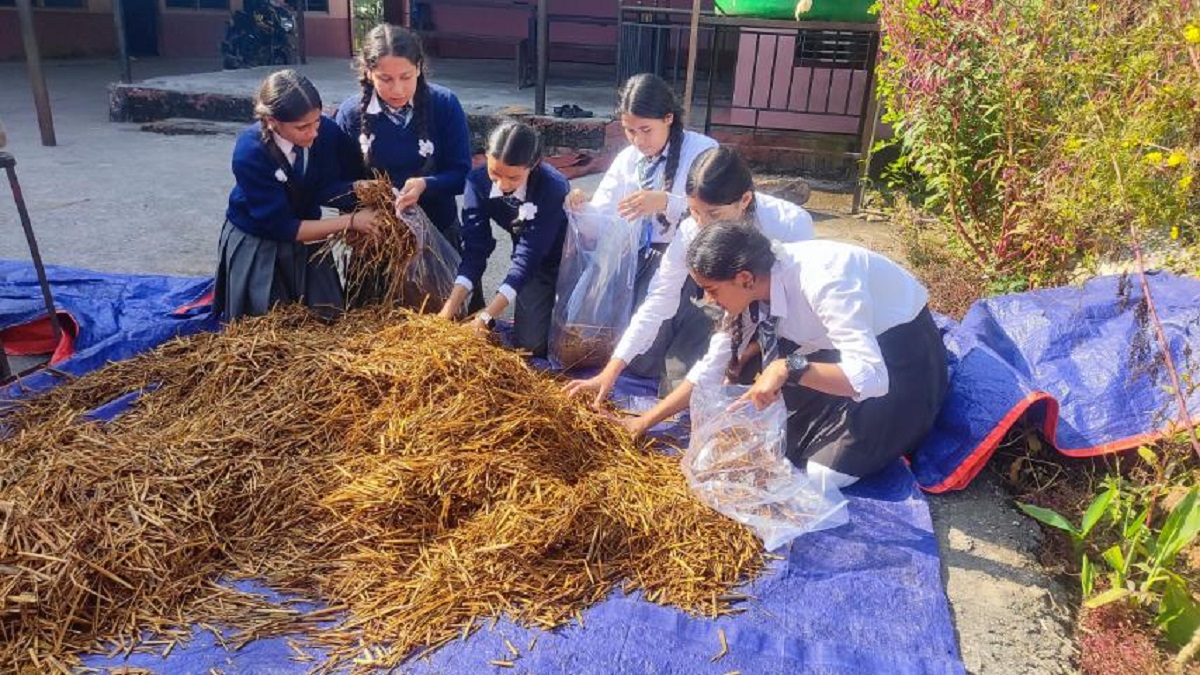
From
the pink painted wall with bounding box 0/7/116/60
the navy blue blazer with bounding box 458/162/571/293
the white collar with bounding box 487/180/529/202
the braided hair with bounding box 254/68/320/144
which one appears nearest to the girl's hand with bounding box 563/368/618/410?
the navy blue blazer with bounding box 458/162/571/293

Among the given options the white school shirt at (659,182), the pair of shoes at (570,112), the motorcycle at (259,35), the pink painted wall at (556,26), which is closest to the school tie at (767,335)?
the white school shirt at (659,182)

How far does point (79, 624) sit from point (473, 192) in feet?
5.94

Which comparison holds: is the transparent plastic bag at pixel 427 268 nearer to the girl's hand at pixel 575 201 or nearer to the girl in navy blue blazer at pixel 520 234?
the girl in navy blue blazer at pixel 520 234

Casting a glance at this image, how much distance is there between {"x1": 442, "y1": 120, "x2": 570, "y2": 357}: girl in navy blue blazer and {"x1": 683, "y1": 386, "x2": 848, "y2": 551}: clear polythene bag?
94cm

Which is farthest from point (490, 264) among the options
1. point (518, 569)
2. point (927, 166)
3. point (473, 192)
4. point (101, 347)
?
point (518, 569)

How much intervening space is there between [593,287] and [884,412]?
1.13 metres

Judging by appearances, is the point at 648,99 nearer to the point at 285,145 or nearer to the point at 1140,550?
the point at 285,145

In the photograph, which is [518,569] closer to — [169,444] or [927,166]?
[169,444]

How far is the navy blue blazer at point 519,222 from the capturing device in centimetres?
290

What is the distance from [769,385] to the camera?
195cm

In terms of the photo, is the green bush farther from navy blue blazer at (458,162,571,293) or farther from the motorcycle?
the motorcycle

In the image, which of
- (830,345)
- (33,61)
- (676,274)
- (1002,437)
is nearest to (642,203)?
(676,274)

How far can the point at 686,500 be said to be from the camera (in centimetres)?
208

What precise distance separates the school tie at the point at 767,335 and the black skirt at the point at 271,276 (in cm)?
164
